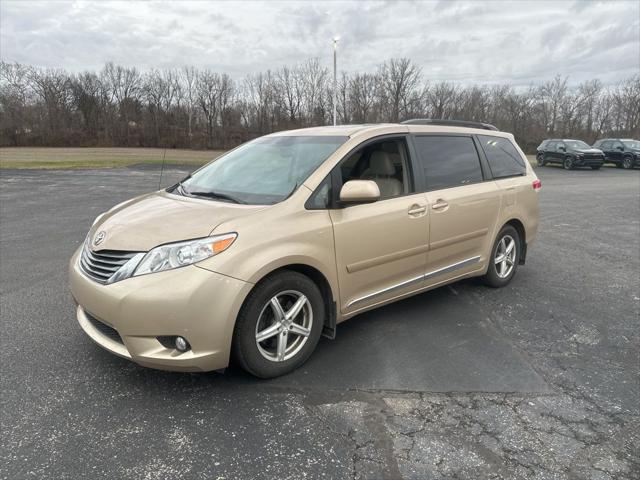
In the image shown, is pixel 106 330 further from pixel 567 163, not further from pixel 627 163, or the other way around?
pixel 627 163

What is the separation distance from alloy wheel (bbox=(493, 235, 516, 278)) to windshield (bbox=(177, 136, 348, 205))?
8.16 feet

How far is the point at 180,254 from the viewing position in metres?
2.82

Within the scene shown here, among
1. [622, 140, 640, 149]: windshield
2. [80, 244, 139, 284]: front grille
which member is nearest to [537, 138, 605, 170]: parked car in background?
[622, 140, 640, 149]: windshield

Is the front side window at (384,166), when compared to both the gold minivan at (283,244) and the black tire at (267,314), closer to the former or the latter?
the gold minivan at (283,244)

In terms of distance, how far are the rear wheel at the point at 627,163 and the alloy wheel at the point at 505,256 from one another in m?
29.1

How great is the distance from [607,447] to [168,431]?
2.50m

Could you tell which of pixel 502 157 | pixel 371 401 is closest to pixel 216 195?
pixel 371 401

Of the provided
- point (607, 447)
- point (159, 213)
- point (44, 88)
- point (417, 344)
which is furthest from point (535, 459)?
point (44, 88)

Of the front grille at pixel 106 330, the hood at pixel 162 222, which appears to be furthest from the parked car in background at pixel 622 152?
the front grille at pixel 106 330

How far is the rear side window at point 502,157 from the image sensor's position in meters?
5.04

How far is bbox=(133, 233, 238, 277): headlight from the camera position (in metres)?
2.80

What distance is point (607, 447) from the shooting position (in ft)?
8.36

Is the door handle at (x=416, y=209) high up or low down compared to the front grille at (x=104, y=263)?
up

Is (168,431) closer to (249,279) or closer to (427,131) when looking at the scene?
(249,279)
